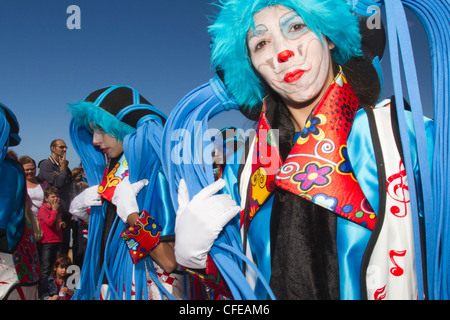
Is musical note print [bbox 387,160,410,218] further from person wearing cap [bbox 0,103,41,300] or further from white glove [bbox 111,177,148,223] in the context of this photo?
person wearing cap [bbox 0,103,41,300]

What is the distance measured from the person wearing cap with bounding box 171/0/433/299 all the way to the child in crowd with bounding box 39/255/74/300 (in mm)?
2654

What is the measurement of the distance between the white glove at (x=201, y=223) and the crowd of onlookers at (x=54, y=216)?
2491 millimetres

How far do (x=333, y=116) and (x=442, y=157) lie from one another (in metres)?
0.30

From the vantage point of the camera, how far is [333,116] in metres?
1.03

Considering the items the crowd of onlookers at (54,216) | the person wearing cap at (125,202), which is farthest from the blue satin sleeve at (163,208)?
the crowd of onlookers at (54,216)

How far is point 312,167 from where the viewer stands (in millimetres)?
994

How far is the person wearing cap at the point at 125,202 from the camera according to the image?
1756 millimetres

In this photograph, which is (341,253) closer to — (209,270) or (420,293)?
(420,293)

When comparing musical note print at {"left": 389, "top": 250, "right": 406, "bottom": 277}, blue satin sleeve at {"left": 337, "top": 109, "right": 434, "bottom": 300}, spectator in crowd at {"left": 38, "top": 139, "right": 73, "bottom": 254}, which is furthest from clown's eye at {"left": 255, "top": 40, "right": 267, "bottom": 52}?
spectator in crowd at {"left": 38, "top": 139, "right": 73, "bottom": 254}

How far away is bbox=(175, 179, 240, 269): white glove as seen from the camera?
3.57ft

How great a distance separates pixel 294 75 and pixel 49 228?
3550 millimetres

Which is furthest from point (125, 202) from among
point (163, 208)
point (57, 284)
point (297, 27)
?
point (57, 284)
